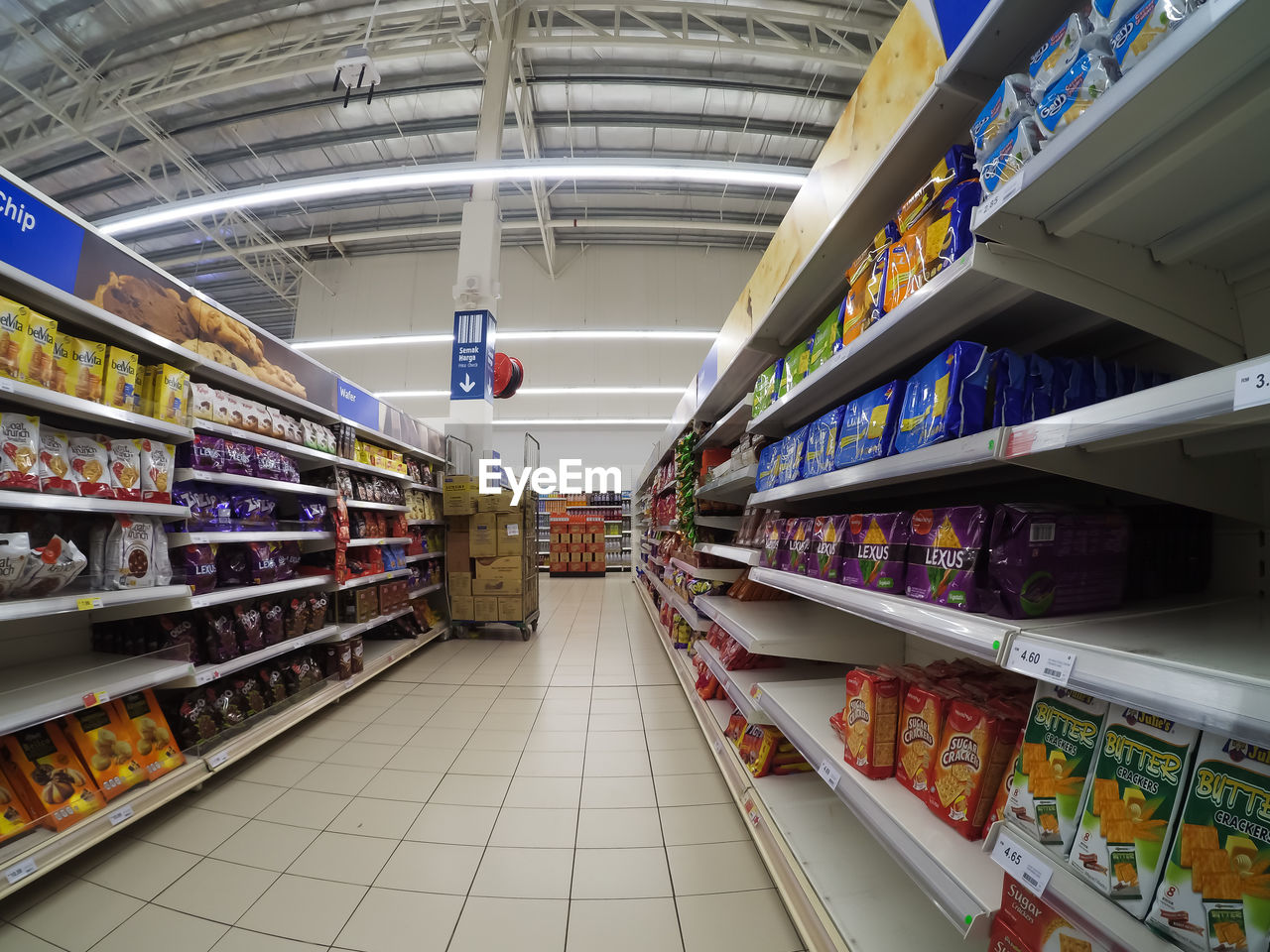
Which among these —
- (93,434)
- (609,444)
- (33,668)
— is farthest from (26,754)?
(609,444)

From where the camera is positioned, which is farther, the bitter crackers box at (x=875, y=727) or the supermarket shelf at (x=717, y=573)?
the supermarket shelf at (x=717, y=573)

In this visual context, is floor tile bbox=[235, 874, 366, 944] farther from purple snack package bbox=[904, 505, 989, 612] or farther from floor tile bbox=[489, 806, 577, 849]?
purple snack package bbox=[904, 505, 989, 612]

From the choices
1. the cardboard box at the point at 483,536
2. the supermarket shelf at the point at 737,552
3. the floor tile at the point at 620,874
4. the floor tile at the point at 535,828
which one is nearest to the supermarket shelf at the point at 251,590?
the floor tile at the point at 535,828

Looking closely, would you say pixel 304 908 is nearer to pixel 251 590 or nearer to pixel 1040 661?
pixel 251 590

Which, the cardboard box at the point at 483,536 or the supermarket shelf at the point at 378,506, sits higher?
the supermarket shelf at the point at 378,506

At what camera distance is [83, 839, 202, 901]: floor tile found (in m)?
1.61

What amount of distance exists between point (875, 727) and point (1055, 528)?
641 millimetres

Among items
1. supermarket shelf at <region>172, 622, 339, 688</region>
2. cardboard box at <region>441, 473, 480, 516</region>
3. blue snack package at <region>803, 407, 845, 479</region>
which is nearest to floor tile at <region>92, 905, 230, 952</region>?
supermarket shelf at <region>172, 622, 339, 688</region>

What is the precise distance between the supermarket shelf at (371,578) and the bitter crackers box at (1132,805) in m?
3.59

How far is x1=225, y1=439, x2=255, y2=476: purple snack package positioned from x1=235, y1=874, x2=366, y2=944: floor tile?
1829 millimetres

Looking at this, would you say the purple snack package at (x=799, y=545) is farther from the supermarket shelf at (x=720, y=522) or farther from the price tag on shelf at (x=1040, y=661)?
the supermarket shelf at (x=720, y=522)

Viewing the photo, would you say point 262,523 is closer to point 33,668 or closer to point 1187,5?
point 33,668

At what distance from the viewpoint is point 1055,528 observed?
861mm

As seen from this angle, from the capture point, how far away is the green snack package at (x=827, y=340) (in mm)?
1401
